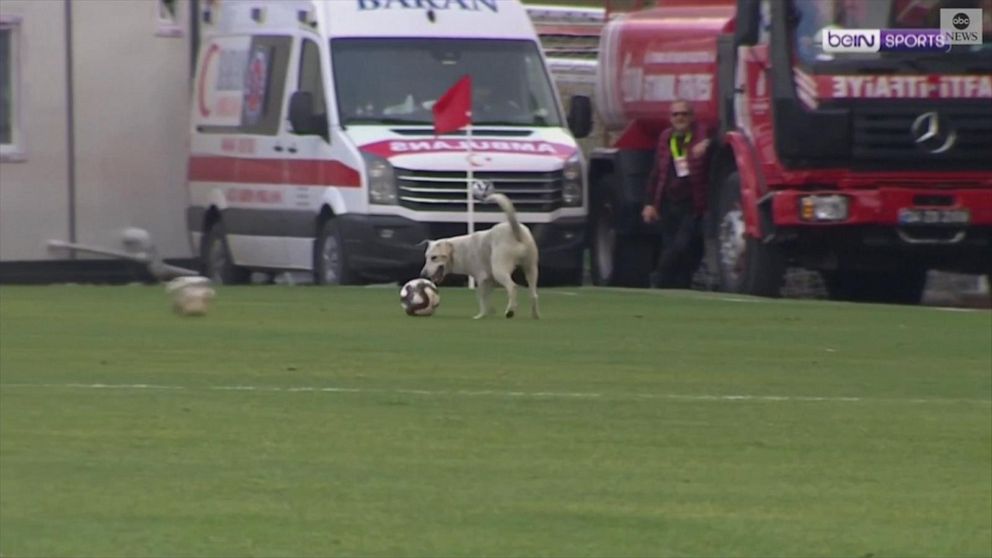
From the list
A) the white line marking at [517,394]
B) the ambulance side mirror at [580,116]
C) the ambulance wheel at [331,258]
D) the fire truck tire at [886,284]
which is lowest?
the fire truck tire at [886,284]

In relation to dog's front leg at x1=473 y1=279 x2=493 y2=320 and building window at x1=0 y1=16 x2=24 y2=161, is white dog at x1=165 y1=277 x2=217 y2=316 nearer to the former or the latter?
dog's front leg at x1=473 y1=279 x2=493 y2=320

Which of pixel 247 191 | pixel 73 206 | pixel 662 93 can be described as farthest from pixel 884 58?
pixel 73 206

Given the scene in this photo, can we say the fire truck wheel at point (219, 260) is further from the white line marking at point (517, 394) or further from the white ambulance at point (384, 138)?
the white line marking at point (517, 394)

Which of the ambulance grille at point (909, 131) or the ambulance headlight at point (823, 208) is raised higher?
the ambulance grille at point (909, 131)

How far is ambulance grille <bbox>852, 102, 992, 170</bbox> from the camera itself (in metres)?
21.4

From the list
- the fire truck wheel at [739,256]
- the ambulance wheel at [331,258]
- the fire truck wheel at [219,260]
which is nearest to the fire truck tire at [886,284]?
the fire truck wheel at [739,256]

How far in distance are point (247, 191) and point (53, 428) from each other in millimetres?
13602

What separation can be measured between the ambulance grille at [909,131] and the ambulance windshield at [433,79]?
3.67 metres

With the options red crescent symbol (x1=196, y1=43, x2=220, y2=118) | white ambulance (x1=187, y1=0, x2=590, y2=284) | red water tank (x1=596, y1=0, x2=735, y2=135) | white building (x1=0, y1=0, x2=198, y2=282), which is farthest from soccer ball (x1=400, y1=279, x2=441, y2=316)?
red crescent symbol (x1=196, y1=43, x2=220, y2=118)

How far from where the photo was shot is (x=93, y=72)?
2528 cm

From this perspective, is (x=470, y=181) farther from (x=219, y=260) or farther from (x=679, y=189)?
(x=219, y=260)

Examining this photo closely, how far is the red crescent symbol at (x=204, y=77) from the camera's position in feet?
84.3

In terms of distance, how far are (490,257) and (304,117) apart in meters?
5.85

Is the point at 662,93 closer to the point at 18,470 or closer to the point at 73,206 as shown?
the point at 73,206
